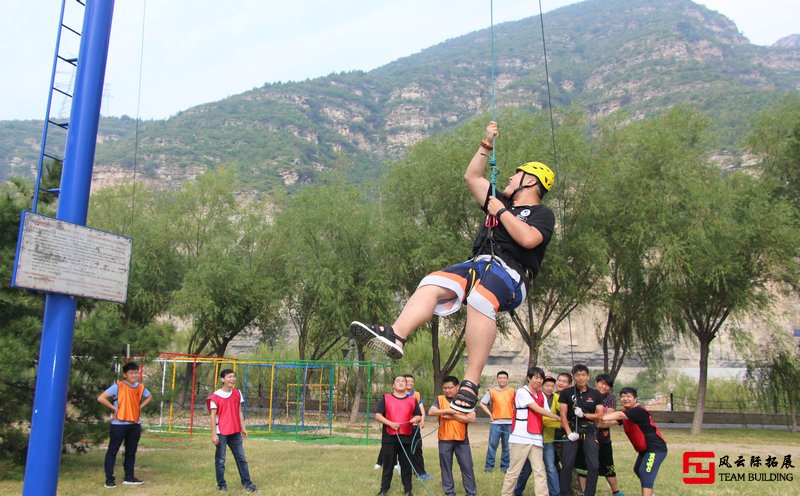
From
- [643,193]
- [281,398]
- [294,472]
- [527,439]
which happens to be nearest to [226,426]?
[294,472]

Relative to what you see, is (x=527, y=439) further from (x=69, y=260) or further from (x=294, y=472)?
(x=69, y=260)

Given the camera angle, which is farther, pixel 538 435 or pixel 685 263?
pixel 685 263

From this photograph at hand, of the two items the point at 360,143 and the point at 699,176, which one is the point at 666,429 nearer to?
the point at 699,176

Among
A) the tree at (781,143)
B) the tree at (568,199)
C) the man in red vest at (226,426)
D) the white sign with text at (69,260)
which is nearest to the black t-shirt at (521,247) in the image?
the white sign with text at (69,260)

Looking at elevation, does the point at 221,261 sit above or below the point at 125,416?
above

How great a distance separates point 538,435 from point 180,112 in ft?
348

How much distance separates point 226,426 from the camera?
756 cm

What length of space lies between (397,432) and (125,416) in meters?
3.40

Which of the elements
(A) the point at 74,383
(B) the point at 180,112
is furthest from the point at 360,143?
(A) the point at 74,383

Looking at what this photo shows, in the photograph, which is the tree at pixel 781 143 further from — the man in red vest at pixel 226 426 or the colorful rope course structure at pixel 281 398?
the man in red vest at pixel 226 426

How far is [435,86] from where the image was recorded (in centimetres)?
12225

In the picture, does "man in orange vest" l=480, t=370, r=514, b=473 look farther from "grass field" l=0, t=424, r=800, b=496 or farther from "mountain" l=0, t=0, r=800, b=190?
"mountain" l=0, t=0, r=800, b=190

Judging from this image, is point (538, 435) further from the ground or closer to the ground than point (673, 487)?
further from the ground

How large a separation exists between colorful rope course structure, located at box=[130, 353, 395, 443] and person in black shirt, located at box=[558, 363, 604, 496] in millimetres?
5891
